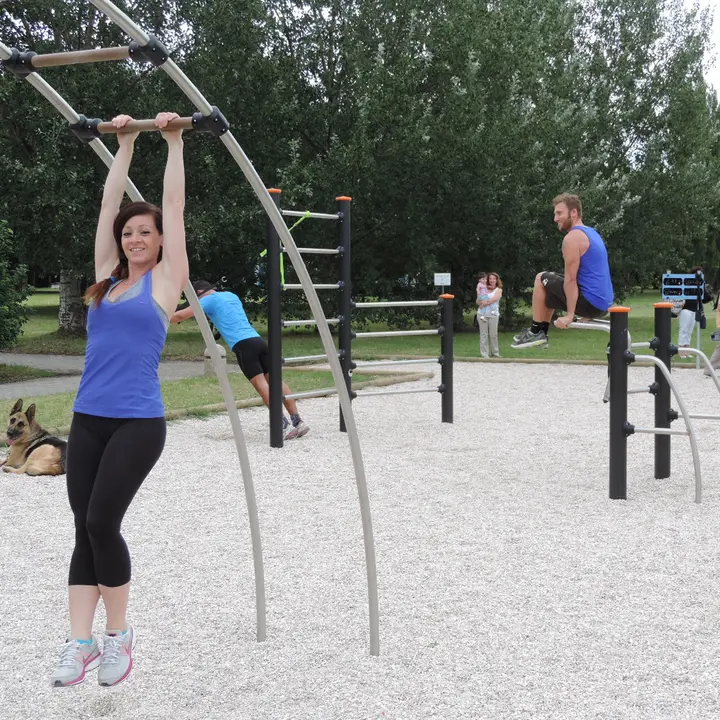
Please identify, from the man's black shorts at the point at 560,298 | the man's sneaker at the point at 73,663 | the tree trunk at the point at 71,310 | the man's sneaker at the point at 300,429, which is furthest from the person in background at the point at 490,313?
the man's sneaker at the point at 73,663

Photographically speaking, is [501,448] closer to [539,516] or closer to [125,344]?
[539,516]

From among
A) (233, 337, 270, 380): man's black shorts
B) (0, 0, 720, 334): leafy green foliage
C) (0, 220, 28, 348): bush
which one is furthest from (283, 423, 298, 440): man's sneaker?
(0, 0, 720, 334): leafy green foliage

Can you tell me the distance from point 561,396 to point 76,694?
8.95 metres

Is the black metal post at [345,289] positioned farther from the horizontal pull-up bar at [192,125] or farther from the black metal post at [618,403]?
the horizontal pull-up bar at [192,125]

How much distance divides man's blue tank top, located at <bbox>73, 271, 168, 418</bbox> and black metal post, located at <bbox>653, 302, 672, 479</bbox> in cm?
414

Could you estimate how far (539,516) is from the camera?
574 cm

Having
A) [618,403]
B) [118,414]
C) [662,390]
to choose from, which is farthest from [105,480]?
[662,390]

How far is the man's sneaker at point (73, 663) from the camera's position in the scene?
116 inches

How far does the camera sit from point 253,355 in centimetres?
829

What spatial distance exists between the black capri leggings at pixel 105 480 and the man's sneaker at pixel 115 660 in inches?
7.4

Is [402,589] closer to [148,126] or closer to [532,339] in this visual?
[148,126]

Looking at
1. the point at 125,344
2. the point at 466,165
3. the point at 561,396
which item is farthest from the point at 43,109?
the point at 125,344

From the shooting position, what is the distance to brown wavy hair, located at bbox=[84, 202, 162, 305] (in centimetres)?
309

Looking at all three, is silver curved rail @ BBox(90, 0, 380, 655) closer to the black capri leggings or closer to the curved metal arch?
the curved metal arch
